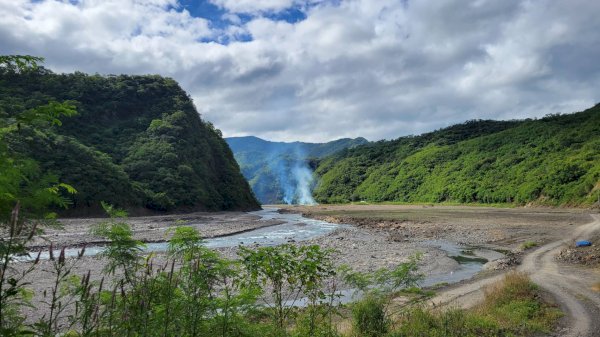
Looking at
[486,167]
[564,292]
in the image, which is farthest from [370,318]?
[486,167]

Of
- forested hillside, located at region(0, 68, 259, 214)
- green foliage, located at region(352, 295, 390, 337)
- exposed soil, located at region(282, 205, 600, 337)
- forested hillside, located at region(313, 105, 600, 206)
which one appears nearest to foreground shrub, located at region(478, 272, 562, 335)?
exposed soil, located at region(282, 205, 600, 337)

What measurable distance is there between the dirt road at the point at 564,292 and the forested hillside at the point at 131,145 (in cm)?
5774

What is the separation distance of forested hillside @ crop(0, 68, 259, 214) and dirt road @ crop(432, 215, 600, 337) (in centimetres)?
5774

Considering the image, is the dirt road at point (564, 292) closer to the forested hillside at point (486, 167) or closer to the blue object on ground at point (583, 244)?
the blue object on ground at point (583, 244)

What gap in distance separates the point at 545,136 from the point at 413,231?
77921mm

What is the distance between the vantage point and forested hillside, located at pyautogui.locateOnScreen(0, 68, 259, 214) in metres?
67.4

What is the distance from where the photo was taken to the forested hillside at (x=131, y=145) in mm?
67438

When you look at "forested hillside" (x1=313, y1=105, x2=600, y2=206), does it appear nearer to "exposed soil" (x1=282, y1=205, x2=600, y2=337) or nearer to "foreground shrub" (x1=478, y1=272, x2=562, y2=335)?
"exposed soil" (x1=282, y1=205, x2=600, y2=337)

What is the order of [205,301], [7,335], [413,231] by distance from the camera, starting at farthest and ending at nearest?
[413,231]
[205,301]
[7,335]

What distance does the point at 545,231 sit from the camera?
148ft

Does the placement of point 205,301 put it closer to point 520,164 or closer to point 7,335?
point 7,335

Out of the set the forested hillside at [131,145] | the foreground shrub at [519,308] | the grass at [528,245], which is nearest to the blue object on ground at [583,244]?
the grass at [528,245]

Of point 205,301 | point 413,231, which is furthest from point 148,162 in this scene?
point 205,301

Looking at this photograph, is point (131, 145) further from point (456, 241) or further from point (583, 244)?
point (583, 244)
